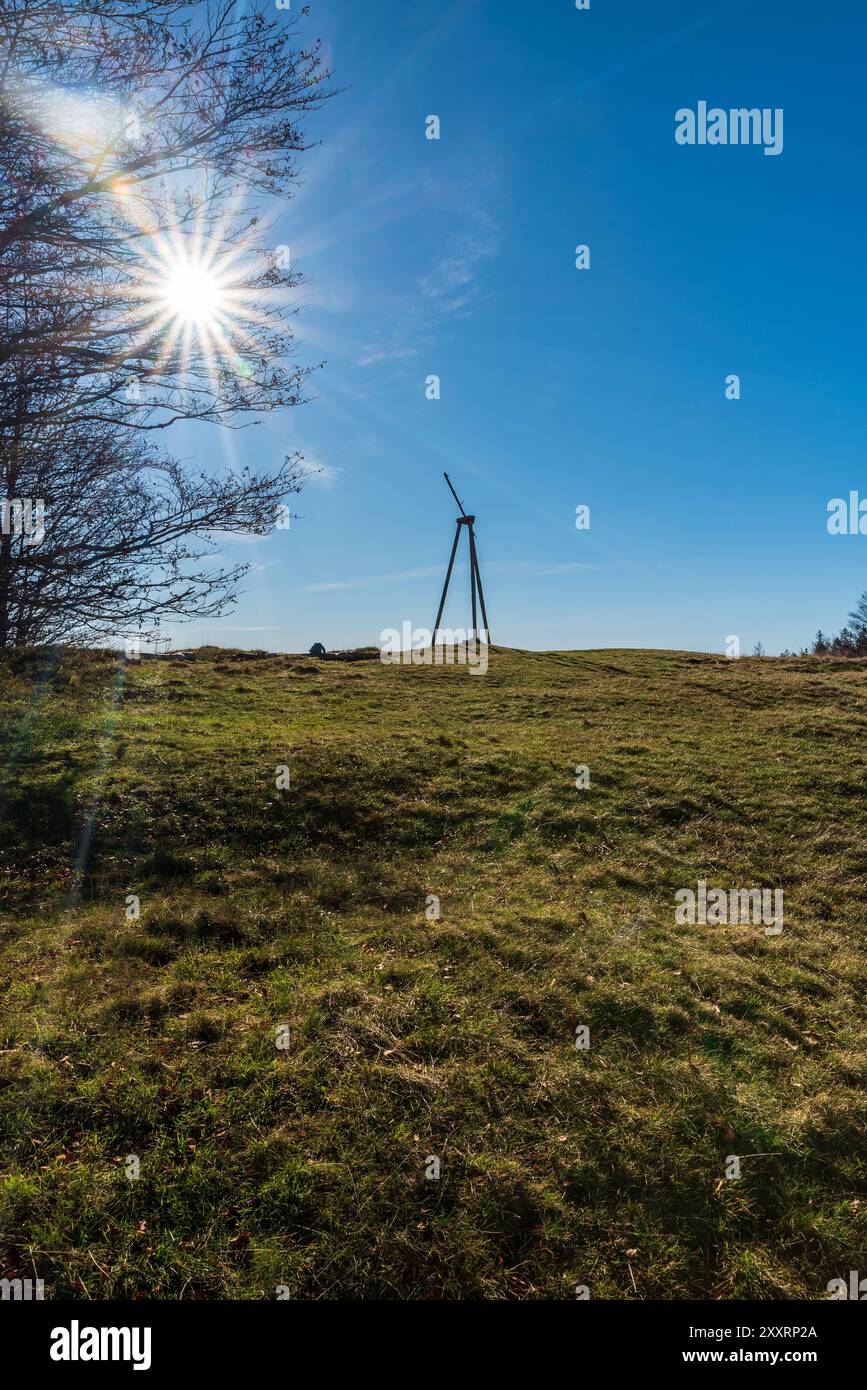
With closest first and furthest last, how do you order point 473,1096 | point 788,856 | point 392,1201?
point 392,1201 → point 473,1096 → point 788,856

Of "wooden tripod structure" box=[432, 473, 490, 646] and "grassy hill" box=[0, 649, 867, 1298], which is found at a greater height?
"wooden tripod structure" box=[432, 473, 490, 646]

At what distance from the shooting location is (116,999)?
17.7ft

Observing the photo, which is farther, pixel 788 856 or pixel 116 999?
pixel 788 856

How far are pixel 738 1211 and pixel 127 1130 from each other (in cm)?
371

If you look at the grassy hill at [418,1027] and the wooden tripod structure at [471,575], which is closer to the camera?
the grassy hill at [418,1027]

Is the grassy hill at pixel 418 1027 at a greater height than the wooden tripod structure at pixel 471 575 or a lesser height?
lesser

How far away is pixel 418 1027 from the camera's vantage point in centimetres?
510

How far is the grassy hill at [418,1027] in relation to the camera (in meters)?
3.48

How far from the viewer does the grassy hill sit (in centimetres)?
348

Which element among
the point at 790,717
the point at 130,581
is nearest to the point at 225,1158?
the point at 130,581

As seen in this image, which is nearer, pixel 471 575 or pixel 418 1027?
pixel 418 1027

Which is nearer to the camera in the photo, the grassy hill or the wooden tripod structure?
the grassy hill

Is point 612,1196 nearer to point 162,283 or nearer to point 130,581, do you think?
point 130,581
